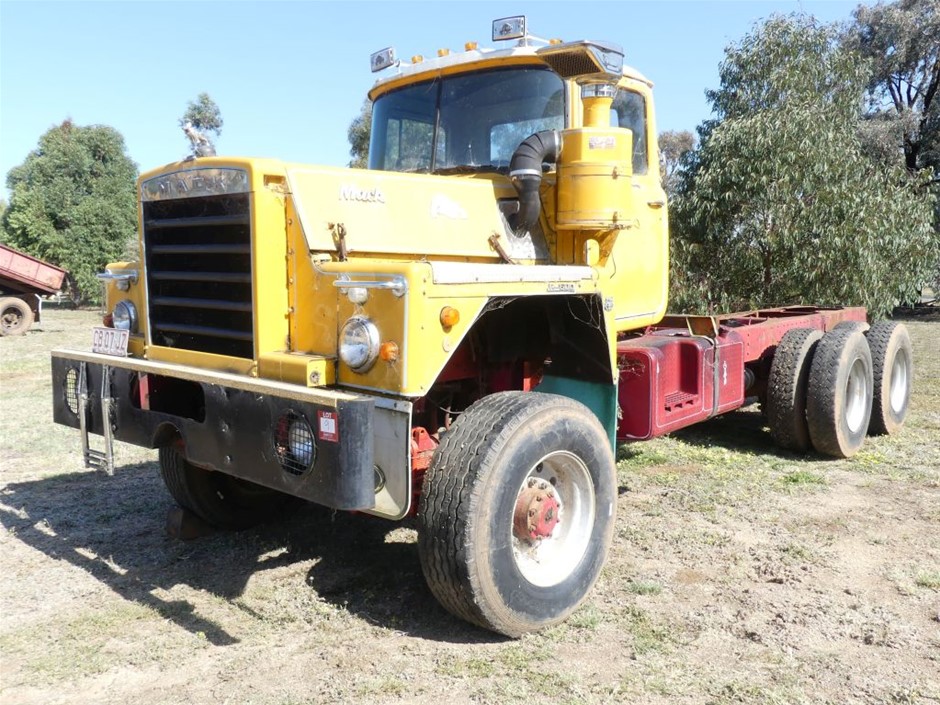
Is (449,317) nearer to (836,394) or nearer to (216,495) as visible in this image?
(216,495)

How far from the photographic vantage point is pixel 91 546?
5027mm

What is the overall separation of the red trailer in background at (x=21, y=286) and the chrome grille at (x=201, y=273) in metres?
18.2

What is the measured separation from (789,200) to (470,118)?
7.86 metres

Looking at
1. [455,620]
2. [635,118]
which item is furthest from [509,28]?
[455,620]

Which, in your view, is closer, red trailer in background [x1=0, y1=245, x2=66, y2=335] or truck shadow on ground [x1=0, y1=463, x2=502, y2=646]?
truck shadow on ground [x1=0, y1=463, x2=502, y2=646]

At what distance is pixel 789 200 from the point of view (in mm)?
11469

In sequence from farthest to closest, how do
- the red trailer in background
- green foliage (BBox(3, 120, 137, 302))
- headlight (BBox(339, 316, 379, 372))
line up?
green foliage (BBox(3, 120, 137, 302))
the red trailer in background
headlight (BBox(339, 316, 379, 372))

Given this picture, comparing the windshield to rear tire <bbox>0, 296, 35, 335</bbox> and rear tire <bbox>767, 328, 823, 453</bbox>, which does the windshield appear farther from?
rear tire <bbox>0, 296, 35, 335</bbox>

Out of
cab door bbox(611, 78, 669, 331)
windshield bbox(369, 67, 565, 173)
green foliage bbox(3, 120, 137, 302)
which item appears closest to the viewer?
windshield bbox(369, 67, 565, 173)

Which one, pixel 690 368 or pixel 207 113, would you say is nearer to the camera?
pixel 690 368

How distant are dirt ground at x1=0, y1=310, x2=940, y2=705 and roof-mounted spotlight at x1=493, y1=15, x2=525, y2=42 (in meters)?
3.02

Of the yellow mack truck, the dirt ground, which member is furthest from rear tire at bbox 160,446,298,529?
the dirt ground

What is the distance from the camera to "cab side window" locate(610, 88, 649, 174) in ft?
17.1

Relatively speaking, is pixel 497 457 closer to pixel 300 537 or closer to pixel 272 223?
pixel 272 223
